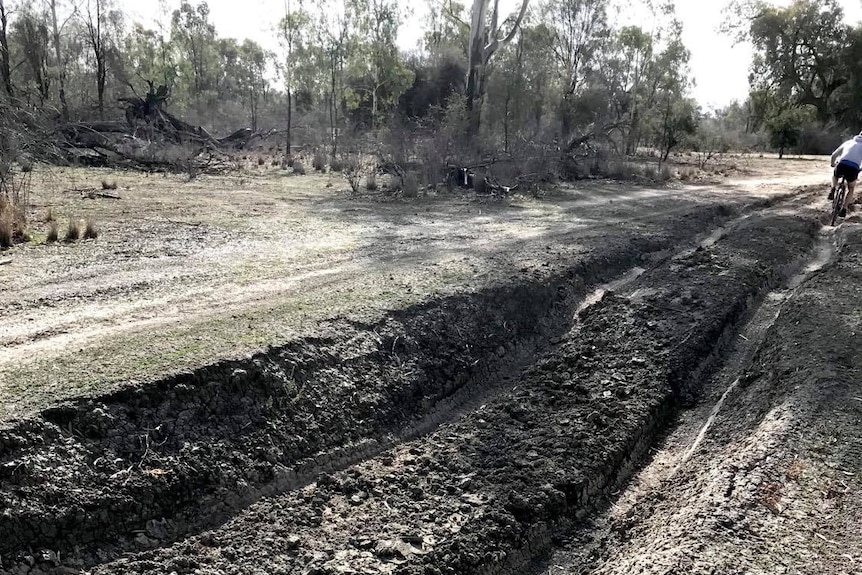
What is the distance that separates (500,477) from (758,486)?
1.44m

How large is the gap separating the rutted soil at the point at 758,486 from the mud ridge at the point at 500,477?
0.24 m

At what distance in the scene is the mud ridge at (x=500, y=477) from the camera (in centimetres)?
315

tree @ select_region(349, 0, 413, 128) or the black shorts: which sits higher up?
tree @ select_region(349, 0, 413, 128)

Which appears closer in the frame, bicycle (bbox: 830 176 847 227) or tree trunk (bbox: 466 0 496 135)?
bicycle (bbox: 830 176 847 227)

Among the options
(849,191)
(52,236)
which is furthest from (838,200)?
(52,236)

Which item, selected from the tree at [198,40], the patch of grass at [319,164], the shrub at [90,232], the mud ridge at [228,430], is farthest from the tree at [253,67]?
the mud ridge at [228,430]

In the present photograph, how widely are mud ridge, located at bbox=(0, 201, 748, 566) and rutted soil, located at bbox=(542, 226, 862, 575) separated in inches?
62.2

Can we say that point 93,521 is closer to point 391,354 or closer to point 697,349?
point 391,354

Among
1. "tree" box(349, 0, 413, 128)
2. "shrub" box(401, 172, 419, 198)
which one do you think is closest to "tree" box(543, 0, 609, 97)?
"tree" box(349, 0, 413, 128)

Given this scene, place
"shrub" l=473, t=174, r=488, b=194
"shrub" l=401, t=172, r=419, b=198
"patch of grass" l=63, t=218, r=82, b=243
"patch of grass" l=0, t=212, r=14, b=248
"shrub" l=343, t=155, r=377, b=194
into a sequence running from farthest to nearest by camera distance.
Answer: "shrub" l=343, t=155, r=377, b=194
"shrub" l=473, t=174, r=488, b=194
"shrub" l=401, t=172, r=419, b=198
"patch of grass" l=63, t=218, r=82, b=243
"patch of grass" l=0, t=212, r=14, b=248

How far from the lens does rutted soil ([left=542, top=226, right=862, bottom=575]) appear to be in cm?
286

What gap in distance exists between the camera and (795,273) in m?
7.61

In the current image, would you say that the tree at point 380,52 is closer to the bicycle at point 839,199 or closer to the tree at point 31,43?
the tree at point 31,43

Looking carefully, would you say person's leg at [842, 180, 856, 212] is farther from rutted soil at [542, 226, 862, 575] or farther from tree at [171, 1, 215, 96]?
tree at [171, 1, 215, 96]
